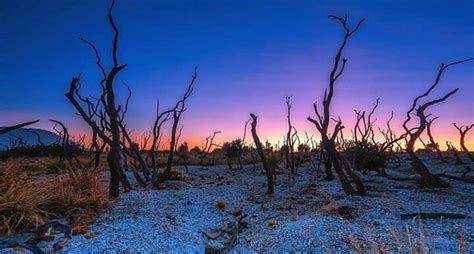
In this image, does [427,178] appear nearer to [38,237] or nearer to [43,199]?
[43,199]

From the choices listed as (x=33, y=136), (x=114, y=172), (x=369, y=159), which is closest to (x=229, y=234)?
(x=114, y=172)

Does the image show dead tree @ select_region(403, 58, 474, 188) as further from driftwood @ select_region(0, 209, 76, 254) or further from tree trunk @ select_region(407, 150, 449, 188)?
driftwood @ select_region(0, 209, 76, 254)

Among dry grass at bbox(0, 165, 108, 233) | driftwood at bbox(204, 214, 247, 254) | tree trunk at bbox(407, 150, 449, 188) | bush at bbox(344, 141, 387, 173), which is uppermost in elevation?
bush at bbox(344, 141, 387, 173)

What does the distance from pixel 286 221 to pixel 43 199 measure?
3.67 m

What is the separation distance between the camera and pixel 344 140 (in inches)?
781

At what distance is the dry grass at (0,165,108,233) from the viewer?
19.5ft

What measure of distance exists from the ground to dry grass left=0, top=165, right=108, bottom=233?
331 mm

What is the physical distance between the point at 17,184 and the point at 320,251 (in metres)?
4.17

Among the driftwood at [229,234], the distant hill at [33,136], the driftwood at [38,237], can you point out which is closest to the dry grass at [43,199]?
the driftwood at [38,237]

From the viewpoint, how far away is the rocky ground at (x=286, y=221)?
577cm

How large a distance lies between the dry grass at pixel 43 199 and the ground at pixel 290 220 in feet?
1.09

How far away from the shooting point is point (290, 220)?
25.0 ft

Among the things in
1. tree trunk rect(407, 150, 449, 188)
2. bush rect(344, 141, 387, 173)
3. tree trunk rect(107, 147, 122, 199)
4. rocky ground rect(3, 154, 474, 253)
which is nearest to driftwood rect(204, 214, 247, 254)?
rocky ground rect(3, 154, 474, 253)

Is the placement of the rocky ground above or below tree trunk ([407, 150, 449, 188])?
below
